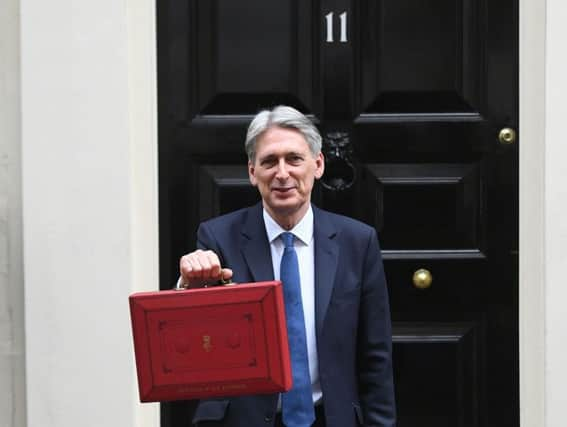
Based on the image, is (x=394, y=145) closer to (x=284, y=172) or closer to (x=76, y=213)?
(x=76, y=213)

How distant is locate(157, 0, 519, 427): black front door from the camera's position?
6.63 meters

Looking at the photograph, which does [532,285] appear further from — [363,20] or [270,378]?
[270,378]

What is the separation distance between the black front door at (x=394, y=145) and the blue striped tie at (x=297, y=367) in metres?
1.58

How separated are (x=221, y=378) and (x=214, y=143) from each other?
200 centimetres

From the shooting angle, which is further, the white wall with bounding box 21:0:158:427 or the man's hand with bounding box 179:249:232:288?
the white wall with bounding box 21:0:158:427

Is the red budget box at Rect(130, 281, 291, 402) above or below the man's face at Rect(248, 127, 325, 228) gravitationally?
below

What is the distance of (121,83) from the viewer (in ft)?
20.7

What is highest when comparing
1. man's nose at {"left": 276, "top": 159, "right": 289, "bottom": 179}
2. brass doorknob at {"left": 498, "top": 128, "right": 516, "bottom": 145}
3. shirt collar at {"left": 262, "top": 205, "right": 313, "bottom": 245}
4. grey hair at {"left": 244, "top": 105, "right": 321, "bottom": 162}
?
grey hair at {"left": 244, "top": 105, "right": 321, "bottom": 162}

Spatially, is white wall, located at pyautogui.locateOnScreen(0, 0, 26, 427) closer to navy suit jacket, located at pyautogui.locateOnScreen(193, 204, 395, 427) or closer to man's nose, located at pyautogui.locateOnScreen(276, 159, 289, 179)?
navy suit jacket, located at pyautogui.locateOnScreen(193, 204, 395, 427)

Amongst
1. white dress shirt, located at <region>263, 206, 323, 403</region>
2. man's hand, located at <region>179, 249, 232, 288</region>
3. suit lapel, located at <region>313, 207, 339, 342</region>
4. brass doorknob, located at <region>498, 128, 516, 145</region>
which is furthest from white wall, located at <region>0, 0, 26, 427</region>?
brass doorknob, located at <region>498, 128, 516, 145</region>

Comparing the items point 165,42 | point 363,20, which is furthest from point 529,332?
point 165,42

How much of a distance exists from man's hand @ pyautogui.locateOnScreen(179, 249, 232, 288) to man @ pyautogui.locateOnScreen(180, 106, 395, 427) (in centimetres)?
21

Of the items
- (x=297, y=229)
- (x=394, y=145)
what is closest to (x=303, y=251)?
(x=297, y=229)

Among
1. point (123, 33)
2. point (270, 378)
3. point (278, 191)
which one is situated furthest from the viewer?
point (123, 33)
